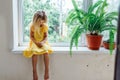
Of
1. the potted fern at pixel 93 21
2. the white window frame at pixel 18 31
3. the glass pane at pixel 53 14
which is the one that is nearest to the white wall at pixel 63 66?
the white window frame at pixel 18 31

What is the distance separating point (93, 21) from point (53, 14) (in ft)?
1.66

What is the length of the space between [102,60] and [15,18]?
1.08 metres

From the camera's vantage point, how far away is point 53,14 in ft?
8.09

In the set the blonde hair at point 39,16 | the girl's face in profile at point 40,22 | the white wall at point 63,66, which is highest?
the blonde hair at point 39,16

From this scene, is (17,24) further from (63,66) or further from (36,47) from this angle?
(63,66)

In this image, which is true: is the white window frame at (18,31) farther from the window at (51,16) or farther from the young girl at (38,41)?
the young girl at (38,41)

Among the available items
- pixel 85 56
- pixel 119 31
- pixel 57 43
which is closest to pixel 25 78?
pixel 57 43

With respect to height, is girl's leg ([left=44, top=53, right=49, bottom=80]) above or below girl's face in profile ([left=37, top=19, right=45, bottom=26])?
below

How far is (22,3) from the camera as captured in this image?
2.42 meters

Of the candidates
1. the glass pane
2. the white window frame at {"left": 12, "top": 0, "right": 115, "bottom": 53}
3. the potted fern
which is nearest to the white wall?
the white window frame at {"left": 12, "top": 0, "right": 115, "bottom": 53}

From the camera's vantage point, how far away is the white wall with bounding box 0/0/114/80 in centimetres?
229

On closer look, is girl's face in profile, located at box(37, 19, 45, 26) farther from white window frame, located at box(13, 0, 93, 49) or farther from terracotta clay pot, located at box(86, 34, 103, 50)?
terracotta clay pot, located at box(86, 34, 103, 50)

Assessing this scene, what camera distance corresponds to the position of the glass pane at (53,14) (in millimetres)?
2432

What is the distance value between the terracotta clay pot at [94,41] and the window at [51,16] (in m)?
0.19
